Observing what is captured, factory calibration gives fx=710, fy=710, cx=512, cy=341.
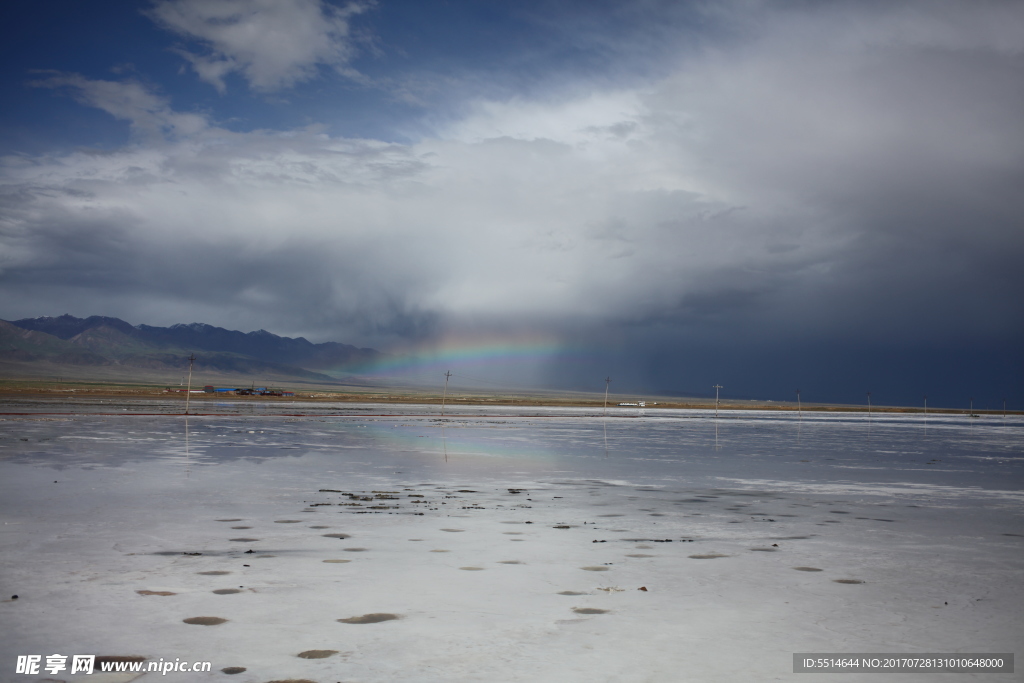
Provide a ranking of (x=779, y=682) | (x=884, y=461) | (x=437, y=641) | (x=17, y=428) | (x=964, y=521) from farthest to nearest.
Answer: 1. (x=17, y=428)
2. (x=884, y=461)
3. (x=964, y=521)
4. (x=437, y=641)
5. (x=779, y=682)

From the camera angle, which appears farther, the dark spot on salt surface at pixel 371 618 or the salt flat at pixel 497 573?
the dark spot on salt surface at pixel 371 618

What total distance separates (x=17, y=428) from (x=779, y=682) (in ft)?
162

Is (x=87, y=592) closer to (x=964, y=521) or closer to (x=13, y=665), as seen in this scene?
(x=13, y=665)

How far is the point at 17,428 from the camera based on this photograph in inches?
1694

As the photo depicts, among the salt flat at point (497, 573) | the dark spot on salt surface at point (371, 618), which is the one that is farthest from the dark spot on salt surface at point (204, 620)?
the dark spot on salt surface at point (371, 618)

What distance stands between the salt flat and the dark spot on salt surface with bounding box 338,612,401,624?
31 mm

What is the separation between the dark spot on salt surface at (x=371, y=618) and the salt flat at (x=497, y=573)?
0.10 ft

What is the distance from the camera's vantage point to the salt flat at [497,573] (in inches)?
250

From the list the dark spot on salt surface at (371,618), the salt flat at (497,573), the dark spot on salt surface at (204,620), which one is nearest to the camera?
the salt flat at (497,573)

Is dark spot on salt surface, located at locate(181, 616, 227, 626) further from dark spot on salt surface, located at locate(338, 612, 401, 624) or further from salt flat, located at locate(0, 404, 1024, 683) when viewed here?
dark spot on salt surface, located at locate(338, 612, 401, 624)

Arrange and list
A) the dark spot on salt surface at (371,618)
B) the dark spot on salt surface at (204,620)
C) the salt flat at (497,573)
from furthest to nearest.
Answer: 1. the dark spot on salt surface at (371,618)
2. the dark spot on salt surface at (204,620)
3. the salt flat at (497,573)

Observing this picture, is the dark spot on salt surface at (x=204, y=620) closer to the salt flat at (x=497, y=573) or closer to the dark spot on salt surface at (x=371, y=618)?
the salt flat at (x=497, y=573)

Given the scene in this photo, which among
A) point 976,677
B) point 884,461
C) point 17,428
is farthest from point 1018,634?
point 17,428

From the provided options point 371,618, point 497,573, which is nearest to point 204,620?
point 371,618
